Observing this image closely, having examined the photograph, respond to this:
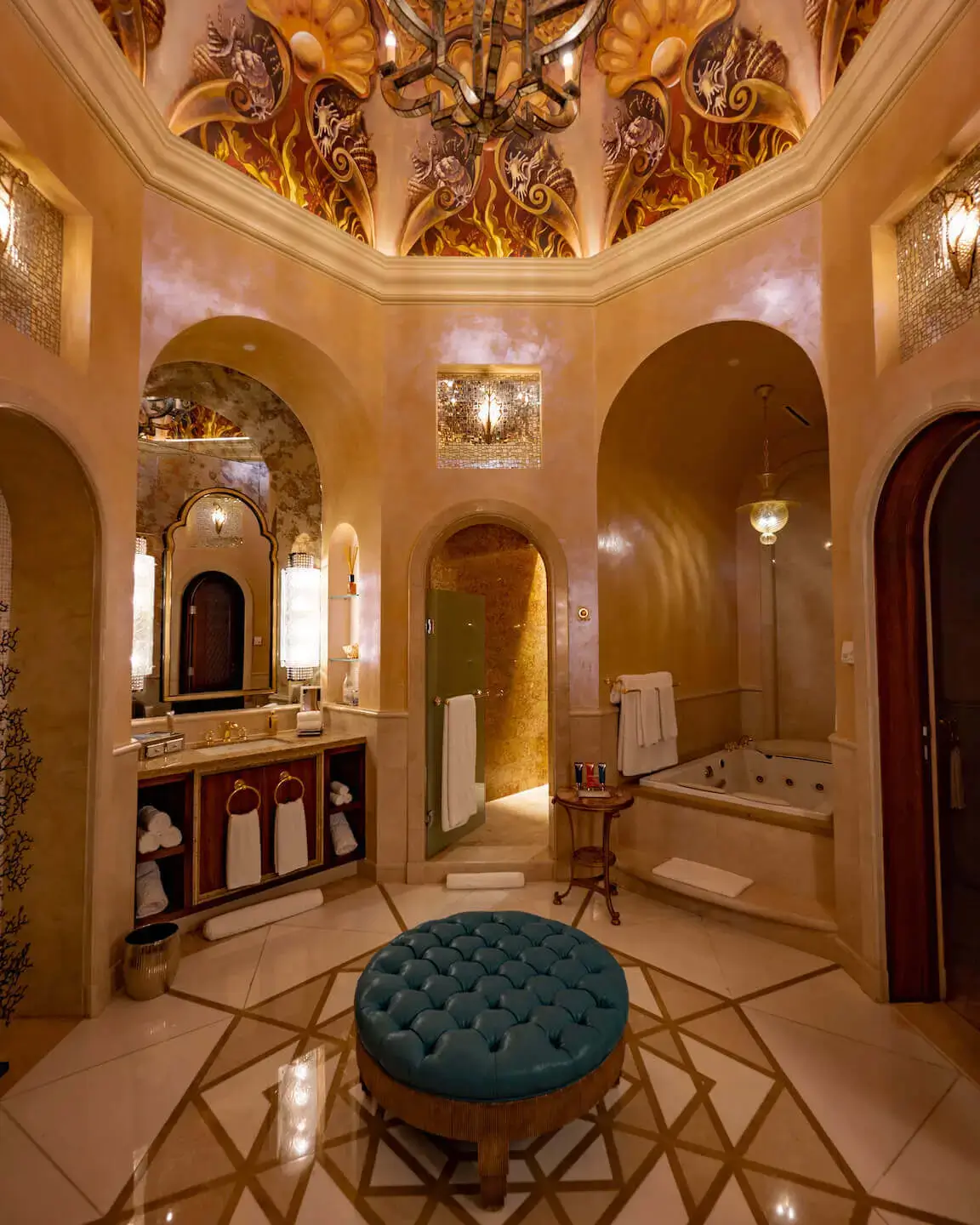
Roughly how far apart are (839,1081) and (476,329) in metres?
4.36

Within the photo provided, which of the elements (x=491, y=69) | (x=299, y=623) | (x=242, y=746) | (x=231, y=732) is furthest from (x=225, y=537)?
(x=491, y=69)

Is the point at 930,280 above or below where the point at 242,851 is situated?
above

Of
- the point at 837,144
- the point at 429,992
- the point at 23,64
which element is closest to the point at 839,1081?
the point at 429,992

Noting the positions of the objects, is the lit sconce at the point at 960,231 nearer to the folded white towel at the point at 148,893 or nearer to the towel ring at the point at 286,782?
the towel ring at the point at 286,782

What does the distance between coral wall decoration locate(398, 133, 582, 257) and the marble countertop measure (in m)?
3.31

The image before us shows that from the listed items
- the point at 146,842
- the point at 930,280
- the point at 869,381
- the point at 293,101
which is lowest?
the point at 146,842

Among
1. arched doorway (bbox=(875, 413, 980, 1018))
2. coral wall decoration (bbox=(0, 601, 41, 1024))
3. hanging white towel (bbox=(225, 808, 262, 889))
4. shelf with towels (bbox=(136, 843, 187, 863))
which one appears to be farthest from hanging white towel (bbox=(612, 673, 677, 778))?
coral wall decoration (bbox=(0, 601, 41, 1024))

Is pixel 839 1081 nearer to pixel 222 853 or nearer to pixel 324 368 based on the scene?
pixel 222 853

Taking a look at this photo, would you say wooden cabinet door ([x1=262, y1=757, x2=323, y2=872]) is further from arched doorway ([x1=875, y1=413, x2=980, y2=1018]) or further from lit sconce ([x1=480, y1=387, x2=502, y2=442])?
arched doorway ([x1=875, y1=413, x2=980, y2=1018])

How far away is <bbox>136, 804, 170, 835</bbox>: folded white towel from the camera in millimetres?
3340

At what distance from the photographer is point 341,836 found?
422 cm

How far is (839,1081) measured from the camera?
7.60ft

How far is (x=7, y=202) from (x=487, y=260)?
8.77ft

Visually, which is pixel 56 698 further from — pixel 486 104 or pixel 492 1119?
pixel 486 104
